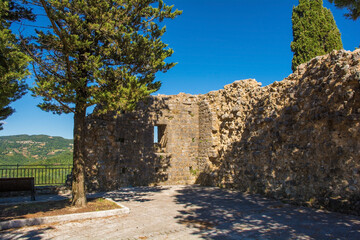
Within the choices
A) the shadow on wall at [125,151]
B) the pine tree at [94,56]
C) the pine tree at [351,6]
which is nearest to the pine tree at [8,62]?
the pine tree at [94,56]

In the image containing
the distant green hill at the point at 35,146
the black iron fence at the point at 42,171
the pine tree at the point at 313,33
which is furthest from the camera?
the distant green hill at the point at 35,146

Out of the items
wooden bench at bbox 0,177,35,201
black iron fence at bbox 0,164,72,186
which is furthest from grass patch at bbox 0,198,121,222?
black iron fence at bbox 0,164,72,186

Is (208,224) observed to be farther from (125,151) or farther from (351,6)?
(125,151)

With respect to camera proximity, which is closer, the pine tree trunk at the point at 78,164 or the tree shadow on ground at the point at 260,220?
the tree shadow on ground at the point at 260,220

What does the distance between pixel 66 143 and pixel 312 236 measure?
42748 mm

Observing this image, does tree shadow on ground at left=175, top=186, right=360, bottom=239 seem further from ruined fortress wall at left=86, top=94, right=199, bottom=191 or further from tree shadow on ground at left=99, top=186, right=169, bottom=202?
ruined fortress wall at left=86, top=94, right=199, bottom=191

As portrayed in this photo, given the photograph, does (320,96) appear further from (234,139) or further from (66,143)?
(66,143)

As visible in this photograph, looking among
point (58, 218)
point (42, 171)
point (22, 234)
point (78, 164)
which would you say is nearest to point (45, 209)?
point (58, 218)

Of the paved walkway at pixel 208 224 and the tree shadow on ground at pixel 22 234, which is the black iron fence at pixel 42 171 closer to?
the paved walkway at pixel 208 224

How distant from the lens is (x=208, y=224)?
5.89 meters

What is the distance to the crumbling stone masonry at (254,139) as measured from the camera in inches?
273

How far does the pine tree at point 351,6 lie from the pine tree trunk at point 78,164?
641cm

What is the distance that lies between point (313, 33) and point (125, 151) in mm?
11749

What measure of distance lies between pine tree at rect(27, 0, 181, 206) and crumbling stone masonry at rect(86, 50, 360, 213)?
12.1 ft
